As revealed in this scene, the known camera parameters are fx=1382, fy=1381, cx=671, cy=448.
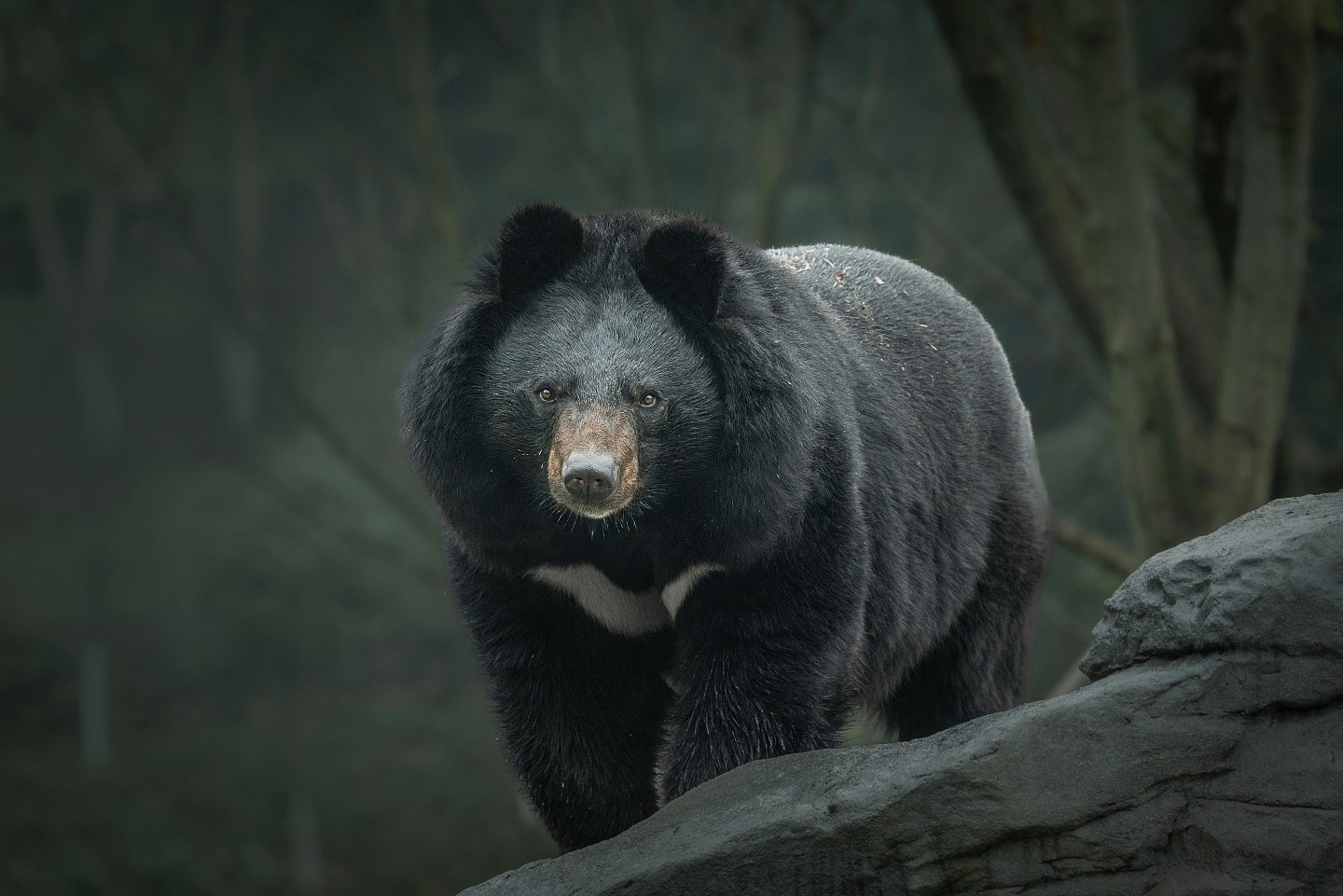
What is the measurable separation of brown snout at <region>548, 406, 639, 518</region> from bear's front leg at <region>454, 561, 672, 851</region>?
565 mm

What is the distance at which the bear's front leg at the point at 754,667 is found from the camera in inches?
134

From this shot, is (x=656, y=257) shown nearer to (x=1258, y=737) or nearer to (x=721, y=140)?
(x=1258, y=737)

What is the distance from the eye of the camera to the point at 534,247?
11.1 feet

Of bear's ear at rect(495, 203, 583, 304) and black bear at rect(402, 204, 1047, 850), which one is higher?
bear's ear at rect(495, 203, 583, 304)

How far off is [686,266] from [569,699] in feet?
3.97

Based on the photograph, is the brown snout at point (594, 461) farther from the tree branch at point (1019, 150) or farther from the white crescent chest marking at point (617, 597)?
the tree branch at point (1019, 150)

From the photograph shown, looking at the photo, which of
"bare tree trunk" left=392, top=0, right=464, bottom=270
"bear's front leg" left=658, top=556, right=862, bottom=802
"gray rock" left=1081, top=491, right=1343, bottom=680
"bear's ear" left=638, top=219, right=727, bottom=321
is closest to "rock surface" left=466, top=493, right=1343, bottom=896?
"gray rock" left=1081, top=491, right=1343, bottom=680

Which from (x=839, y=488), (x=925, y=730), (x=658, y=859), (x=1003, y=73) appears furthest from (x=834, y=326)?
(x=1003, y=73)

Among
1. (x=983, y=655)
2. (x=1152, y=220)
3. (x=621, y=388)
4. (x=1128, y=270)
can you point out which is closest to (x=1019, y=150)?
(x=1152, y=220)

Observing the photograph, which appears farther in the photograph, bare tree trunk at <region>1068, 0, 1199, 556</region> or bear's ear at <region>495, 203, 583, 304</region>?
bare tree trunk at <region>1068, 0, 1199, 556</region>

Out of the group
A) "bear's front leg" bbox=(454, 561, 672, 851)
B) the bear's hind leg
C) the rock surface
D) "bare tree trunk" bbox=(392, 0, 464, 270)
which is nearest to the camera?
the rock surface

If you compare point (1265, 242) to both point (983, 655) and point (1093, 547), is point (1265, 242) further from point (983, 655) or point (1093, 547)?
point (983, 655)

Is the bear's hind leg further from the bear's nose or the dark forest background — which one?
the dark forest background

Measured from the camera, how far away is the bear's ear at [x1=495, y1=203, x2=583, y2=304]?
3338 millimetres
